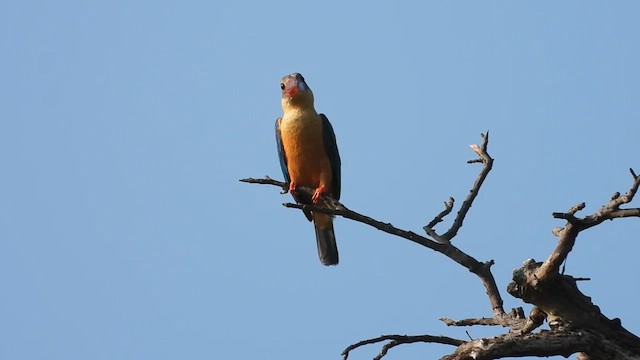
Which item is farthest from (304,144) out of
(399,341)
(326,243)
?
(399,341)

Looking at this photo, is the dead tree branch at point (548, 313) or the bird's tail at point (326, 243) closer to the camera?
the dead tree branch at point (548, 313)

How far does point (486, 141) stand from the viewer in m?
6.19

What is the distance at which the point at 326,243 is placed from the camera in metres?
8.38

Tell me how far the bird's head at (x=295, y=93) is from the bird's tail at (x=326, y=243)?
45.8 inches

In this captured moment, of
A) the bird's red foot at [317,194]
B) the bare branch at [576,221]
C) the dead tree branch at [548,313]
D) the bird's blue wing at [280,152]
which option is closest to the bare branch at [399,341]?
the dead tree branch at [548,313]

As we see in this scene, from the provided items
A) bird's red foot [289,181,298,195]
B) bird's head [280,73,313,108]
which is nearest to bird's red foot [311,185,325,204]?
bird's red foot [289,181,298,195]

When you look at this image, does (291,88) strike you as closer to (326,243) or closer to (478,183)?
(326,243)

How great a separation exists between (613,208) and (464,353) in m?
1.16

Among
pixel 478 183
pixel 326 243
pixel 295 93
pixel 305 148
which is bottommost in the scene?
pixel 478 183

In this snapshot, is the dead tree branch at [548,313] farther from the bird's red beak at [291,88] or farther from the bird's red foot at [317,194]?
the bird's red beak at [291,88]

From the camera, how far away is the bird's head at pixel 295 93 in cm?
801

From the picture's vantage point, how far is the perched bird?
7934 millimetres

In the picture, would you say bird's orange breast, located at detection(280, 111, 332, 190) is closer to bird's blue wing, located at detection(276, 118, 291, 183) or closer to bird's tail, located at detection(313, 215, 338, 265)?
bird's blue wing, located at detection(276, 118, 291, 183)

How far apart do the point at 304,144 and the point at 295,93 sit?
47 cm
